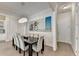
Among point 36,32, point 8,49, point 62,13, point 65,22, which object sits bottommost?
point 8,49

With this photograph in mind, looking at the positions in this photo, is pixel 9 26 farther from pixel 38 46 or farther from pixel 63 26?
pixel 63 26

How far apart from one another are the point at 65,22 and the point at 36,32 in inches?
35.8

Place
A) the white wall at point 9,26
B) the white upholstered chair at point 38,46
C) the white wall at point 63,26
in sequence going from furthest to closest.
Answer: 1. the white wall at point 63,26
2. the white upholstered chair at point 38,46
3. the white wall at point 9,26

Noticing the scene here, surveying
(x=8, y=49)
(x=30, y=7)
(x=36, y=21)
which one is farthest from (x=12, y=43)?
(x=30, y=7)

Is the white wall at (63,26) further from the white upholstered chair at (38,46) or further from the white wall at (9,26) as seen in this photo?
the white wall at (9,26)

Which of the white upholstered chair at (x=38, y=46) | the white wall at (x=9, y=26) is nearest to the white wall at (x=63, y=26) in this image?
the white upholstered chair at (x=38, y=46)

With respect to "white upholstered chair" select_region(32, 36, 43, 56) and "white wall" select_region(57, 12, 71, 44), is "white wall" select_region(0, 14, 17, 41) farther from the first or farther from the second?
"white wall" select_region(57, 12, 71, 44)

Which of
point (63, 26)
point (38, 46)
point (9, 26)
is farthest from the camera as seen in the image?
point (63, 26)

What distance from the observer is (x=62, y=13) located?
252cm

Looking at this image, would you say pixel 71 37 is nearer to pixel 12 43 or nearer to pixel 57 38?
pixel 57 38

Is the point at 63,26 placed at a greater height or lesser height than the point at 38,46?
greater

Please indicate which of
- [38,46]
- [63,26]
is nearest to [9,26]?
[38,46]

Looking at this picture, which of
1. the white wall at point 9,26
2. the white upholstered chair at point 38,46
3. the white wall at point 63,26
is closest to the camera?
the white wall at point 9,26

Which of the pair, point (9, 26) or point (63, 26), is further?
point (63, 26)
